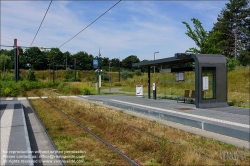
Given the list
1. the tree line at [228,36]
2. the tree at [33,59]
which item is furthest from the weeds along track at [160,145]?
the tree at [33,59]

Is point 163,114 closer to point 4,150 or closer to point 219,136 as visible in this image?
point 219,136

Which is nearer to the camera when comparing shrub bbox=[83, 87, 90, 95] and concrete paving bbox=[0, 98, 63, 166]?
concrete paving bbox=[0, 98, 63, 166]

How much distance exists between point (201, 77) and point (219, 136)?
602cm

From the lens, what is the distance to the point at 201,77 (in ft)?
47.5

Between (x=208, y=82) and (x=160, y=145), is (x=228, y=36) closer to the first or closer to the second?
(x=208, y=82)

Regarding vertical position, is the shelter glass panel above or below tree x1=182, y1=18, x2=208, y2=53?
below

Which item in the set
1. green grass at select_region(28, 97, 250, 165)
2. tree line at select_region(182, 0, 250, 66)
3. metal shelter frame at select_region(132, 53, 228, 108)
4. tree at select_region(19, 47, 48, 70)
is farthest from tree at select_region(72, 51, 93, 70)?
green grass at select_region(28, 97, 250, 165)

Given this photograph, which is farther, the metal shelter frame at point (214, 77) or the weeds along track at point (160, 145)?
the metal shelter frame at point (214, 77)

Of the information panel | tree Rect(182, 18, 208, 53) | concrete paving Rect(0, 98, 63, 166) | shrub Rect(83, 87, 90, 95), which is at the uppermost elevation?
tree Rect(182, 18, 208, 53)

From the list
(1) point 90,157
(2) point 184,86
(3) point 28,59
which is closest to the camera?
(1) point 90,157

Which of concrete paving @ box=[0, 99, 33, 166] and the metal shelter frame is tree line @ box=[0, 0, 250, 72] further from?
concrete paving @ box=[0, 99, 33, 166]

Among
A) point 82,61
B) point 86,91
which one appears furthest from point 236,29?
point 82,61

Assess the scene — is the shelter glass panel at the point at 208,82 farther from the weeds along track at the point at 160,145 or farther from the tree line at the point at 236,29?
the tree line at the point at 236,29

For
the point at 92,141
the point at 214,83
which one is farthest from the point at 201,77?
the point at 92,141
